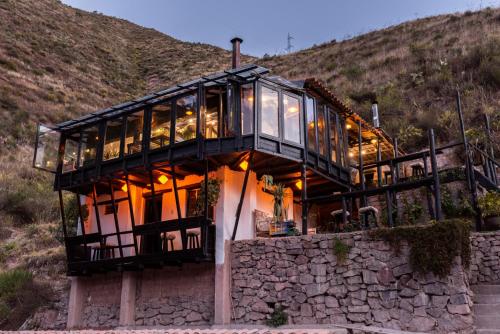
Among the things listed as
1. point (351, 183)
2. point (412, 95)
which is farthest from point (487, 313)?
point (412, 95)

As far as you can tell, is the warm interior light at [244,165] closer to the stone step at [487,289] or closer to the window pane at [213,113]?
the window pane at [213,113]

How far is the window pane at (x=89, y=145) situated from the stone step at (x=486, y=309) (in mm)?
13033

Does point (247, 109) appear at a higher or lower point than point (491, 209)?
higher

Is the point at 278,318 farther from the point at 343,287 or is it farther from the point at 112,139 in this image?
the point at 112,139

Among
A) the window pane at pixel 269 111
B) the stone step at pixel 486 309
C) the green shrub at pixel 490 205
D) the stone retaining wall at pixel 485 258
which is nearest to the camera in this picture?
the stone step at pixel 486 309

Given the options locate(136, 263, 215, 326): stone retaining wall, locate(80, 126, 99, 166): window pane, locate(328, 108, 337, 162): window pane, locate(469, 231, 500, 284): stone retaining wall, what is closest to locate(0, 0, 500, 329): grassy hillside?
locate(136, 263, 215, 326): stone retaining wall

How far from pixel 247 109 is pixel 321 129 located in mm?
3393

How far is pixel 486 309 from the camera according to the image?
11.8 metres

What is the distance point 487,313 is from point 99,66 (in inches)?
1960

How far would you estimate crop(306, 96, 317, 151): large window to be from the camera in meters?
17.0

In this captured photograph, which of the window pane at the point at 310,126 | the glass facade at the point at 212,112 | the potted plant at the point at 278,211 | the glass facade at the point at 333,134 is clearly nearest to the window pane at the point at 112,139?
the glass facade at the point at 212,112

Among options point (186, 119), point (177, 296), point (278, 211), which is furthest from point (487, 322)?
point (186, 119)

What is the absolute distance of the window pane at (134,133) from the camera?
17141 millimetres

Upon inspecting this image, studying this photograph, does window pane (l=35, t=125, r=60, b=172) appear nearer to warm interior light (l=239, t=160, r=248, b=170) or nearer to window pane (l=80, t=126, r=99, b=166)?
window pane (l=80, t=126, r=99, b=166)
